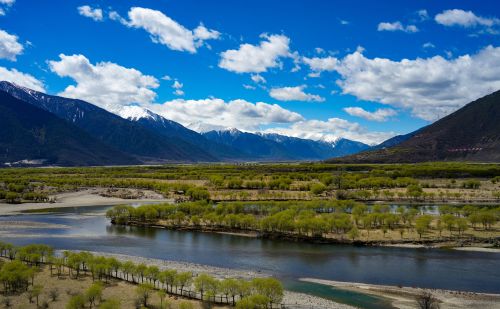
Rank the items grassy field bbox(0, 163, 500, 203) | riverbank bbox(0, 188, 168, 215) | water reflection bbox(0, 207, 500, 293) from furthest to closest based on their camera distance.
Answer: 1. grassy field bbox(0, 163, 500, 203)
2. riverbank bbox(0, 188, 168, 215)
3. water reflection bbox(0, 207, 500, 293)

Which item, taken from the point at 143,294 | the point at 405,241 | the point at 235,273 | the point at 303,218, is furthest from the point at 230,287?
the point at 303,218

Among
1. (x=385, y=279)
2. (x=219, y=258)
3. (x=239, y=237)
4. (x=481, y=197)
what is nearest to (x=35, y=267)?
(x=219, y=258)

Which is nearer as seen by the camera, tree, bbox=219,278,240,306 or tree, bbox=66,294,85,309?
tree, bbox=66,294,85,309

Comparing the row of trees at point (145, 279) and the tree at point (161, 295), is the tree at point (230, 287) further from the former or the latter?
the tree at point (161, 295)

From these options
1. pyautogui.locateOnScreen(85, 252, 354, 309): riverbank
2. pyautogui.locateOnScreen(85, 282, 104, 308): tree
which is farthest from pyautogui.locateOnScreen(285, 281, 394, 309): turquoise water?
pyautogui.locateOnScreen(85, 282, 104, 308): tree

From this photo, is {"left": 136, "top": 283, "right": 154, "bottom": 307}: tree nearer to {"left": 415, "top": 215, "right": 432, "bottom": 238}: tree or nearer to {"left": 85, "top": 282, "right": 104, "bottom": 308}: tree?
{"left": 85, "top": 282, "right": 104, "bottom": 308}: tree

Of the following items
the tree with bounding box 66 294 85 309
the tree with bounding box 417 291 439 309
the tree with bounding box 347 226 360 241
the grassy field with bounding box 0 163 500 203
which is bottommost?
the tree with bounding box 417 291 439 309

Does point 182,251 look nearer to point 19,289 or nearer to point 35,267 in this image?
point 35,267

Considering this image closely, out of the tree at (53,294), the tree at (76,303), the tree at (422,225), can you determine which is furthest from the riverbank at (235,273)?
the tree at (422,225)
